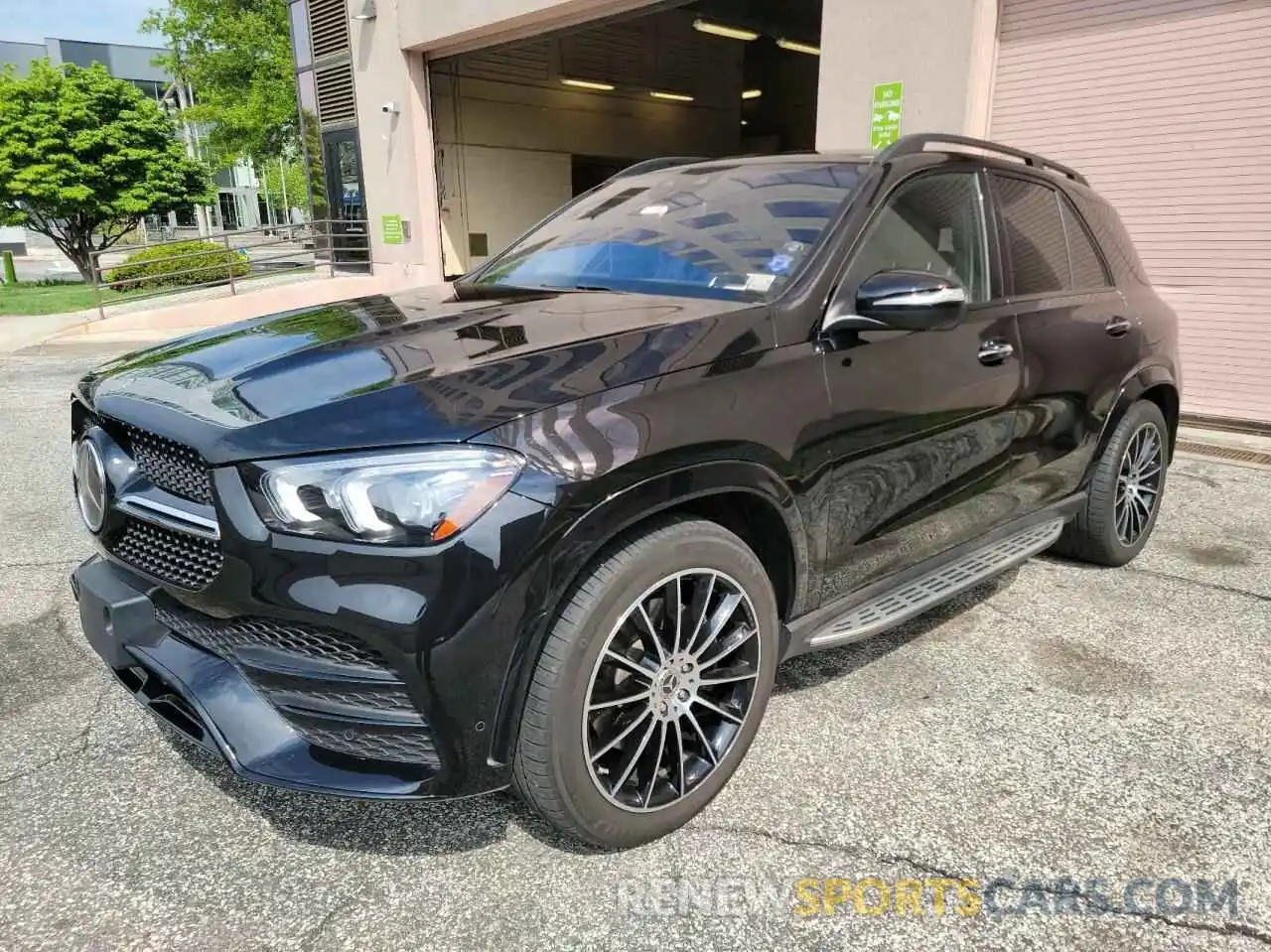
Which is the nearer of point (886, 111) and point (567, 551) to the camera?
point (567, 551)

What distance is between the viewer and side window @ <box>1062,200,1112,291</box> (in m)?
3.67

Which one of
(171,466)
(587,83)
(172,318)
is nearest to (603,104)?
(587,83)

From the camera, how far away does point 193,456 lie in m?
1.99

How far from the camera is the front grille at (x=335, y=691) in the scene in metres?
1.85

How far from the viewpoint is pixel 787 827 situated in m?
2.34

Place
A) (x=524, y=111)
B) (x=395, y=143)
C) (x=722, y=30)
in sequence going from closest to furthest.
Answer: (x=395, y=143)
(x=722, y=30)
(x=524, y=111)

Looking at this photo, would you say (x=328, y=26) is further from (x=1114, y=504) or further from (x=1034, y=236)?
(x=1114, y=504)

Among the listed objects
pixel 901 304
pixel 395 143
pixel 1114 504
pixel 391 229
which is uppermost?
pixel 395 143

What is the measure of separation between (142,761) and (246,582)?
116 cm

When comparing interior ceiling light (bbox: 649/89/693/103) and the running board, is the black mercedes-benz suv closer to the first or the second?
the running board

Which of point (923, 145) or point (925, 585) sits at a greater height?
point (923, 145)

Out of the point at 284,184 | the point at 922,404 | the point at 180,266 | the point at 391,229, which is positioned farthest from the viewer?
the point at 284,184

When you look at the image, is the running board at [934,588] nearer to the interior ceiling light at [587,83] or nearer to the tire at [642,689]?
the tire at [642,689]

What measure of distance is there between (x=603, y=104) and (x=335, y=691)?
64.2ft
